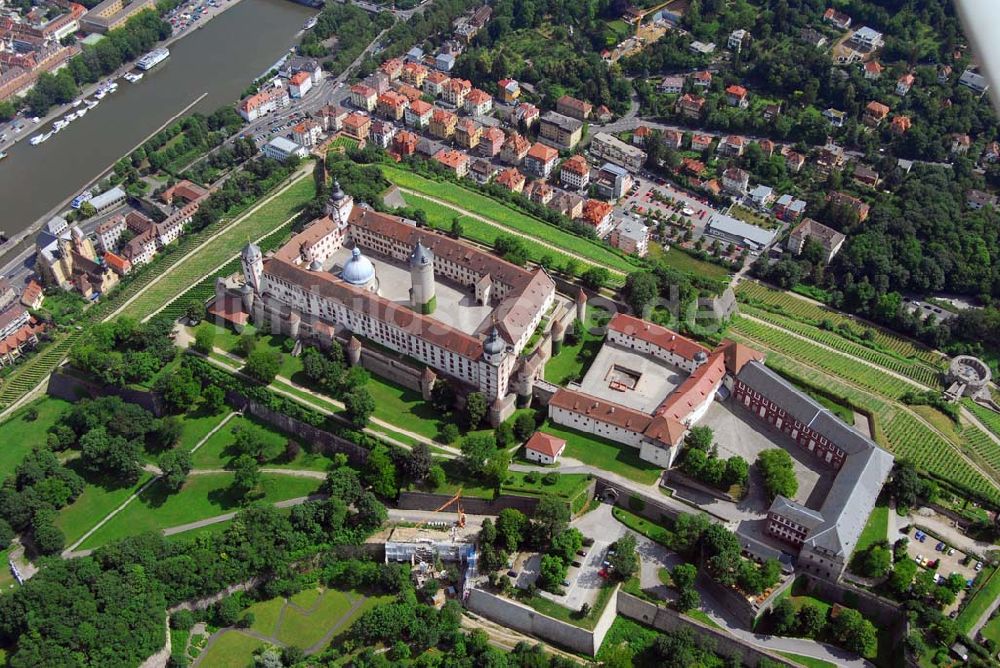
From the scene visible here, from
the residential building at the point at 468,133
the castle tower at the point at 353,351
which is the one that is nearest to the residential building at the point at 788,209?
the residential building at the point at 468,133

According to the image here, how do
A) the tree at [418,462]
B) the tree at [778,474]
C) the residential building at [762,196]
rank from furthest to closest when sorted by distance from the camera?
the residential building at [762,196] < the tree at [418,462] < the tree at [778,474]

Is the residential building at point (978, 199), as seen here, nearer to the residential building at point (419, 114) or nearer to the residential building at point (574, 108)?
the residential building at point (574, 108)

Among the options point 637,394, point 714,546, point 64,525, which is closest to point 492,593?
point 714,546

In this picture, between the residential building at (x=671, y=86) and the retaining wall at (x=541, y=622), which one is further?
the residential building at (x=671, y=86)

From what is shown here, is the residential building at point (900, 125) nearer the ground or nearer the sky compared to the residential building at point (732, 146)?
nearer the sky

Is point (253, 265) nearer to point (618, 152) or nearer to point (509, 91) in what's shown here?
point (618, 152)

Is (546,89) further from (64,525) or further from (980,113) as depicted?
(64,525)
